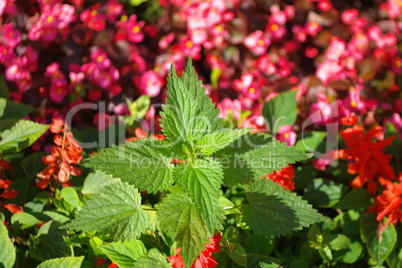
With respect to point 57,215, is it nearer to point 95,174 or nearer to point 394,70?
point 95,174

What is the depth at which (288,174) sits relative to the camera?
4.38 ft

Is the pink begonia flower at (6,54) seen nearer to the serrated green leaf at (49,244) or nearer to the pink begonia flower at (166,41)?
the pink begonia flower at (166,41)

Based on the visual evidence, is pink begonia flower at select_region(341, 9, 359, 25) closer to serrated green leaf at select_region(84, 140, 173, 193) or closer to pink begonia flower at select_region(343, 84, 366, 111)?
pink begonia flower at select_region(343, 84, 366, 111)

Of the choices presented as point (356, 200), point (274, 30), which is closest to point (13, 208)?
point (356, 200)

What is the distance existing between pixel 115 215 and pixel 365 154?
0.81 metres

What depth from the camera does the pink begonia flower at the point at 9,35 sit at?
1.86 metres

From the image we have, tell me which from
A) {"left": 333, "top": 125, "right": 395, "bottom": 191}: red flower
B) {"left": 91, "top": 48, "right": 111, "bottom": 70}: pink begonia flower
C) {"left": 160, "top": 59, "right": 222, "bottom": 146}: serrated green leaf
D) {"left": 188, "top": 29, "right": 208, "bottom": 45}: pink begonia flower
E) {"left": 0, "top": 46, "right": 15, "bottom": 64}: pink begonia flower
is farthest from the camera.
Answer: {"left": 188, "top": 29, "right": 208, "bottom": 45}: pink begonia flower

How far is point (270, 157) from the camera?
3.51 feet

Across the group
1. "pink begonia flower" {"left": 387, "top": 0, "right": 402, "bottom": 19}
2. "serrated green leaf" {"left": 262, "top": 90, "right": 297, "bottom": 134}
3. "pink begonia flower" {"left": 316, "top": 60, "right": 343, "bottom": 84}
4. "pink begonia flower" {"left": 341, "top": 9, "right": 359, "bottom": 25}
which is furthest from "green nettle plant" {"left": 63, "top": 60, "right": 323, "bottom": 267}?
"pink begonia flower" {"left": 387, "top": 0, "right": 402, "bottom": 19}

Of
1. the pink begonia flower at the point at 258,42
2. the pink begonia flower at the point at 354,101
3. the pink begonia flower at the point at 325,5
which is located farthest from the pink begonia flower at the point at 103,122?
the pink begonia flower at the point at 325,5

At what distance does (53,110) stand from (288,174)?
1.13 m

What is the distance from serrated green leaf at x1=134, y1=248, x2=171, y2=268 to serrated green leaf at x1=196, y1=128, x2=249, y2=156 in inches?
11.1

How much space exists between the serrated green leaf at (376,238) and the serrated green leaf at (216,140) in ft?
1.96

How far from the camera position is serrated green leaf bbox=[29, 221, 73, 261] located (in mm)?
1183
